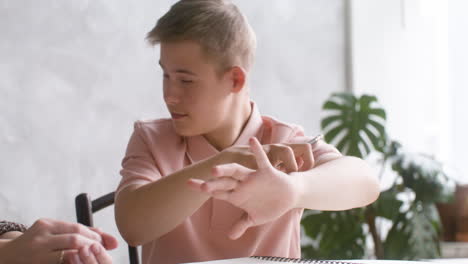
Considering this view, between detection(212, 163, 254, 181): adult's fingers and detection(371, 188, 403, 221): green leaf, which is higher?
detection(212, 163, 254, 181): adult's fingers

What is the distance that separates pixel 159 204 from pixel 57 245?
1.06ft

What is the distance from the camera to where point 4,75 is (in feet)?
8.93

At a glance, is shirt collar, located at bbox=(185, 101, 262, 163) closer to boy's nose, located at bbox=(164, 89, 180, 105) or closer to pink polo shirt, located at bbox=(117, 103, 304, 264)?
pink polo shirt, located at bbox=(117, 103, 304, 264)

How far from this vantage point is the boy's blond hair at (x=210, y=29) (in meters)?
1.26

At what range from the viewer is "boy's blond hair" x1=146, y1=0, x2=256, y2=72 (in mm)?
1264

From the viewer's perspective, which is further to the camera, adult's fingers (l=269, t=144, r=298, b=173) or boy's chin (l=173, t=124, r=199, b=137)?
boy's chin (l=173, t=124, r=199, b=137)

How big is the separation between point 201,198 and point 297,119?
232cm

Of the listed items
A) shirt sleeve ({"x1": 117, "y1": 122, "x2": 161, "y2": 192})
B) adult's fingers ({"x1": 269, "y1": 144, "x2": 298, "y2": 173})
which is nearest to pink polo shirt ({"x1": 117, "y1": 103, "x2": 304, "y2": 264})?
shirt sleeve ({"x1": 117, "y1": 122, "x2": 161, "y2": 192})

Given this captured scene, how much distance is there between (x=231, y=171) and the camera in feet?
3.18

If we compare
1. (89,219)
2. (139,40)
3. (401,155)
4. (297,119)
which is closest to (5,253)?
(89,219)

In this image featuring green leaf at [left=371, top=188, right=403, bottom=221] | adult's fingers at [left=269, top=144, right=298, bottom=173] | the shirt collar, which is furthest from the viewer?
green leaf at [left=371, top=188, right=403, bottom=221]

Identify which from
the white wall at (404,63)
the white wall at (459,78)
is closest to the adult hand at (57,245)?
the white wall at (404,63)

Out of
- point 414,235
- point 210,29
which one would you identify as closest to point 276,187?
point 210,29

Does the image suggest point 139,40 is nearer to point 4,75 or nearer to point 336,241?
point 4,75
